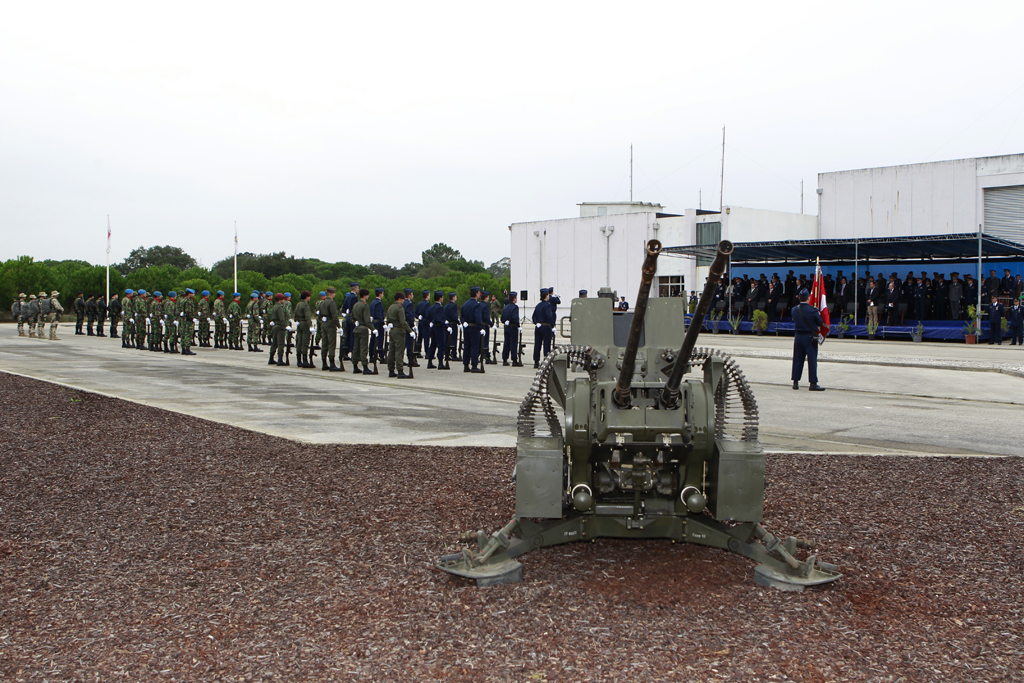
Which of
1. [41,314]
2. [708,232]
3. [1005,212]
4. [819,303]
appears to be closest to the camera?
[819,303]

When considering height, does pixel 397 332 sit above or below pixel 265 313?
below

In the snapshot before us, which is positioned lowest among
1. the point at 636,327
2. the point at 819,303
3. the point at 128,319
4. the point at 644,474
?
the point at 644,474

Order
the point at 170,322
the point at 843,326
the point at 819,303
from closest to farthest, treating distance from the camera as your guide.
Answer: the point at 819,303 → the point at 170,322 → the point at 843,326

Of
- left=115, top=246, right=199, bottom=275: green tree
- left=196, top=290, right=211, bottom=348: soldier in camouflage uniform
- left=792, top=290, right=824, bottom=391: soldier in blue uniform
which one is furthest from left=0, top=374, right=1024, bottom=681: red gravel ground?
left=115, top=246, right=199, bottom=275: green tree

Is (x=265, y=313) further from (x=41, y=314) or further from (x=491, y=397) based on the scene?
(x=491, y=397)

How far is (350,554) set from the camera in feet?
17.1

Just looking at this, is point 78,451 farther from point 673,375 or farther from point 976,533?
point 976,533

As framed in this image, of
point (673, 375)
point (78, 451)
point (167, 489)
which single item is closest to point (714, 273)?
point (673, 375)

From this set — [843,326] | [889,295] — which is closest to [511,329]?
[843,326]

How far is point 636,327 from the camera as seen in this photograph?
414cm

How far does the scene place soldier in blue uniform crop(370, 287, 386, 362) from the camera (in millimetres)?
19781

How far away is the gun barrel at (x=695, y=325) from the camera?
3.62m

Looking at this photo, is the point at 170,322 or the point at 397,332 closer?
the point at 397,332

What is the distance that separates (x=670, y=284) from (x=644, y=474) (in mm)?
42810
